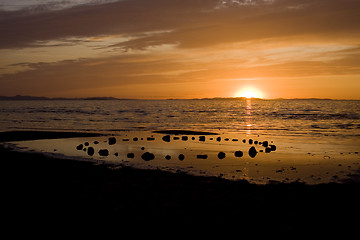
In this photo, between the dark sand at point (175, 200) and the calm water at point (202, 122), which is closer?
the dark sand at point (175, 200)

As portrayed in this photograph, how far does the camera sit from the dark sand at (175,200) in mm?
10141

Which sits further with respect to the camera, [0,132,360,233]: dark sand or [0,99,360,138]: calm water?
[0,99,360,138]: calm water

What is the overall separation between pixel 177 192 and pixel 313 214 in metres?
5.12

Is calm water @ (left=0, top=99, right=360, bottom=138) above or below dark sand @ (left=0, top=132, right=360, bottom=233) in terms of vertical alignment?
below

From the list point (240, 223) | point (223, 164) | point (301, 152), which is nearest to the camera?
point (240, 223)

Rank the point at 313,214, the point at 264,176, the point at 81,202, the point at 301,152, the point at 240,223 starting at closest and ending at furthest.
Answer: the point at 240,223 → the point at 313,214 → the point at 81,202 → the point at 264,176 → the point at 301,152

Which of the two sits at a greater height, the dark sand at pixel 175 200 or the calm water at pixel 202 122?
the dark sand at pixel 175 200

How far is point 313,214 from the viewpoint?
1065 centimetres

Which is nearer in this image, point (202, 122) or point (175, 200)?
point (175, 200)

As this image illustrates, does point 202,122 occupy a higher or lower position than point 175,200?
lower

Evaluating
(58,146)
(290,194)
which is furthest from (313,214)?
(58,146)

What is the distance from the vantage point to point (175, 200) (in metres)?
12.0

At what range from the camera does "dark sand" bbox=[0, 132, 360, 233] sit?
10.1 m

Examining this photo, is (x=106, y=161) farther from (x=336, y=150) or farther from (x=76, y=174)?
(x=336, y=150)
